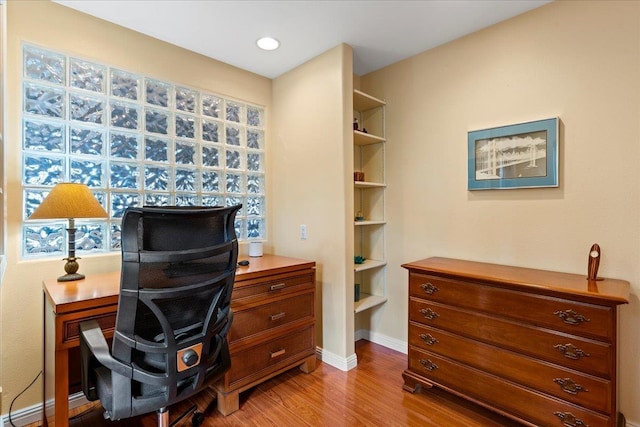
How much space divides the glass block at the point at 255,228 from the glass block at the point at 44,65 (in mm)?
1649

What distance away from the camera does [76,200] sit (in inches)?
66.9

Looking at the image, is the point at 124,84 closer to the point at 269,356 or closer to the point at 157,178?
the point at 157,178

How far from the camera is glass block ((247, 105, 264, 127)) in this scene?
9.59 ft

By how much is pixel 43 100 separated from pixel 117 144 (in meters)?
0.43

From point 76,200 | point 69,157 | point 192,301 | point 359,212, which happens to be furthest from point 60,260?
point 359,212

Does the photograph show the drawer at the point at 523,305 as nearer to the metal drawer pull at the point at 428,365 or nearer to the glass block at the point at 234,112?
the metal drawer pull at the point at 428,365

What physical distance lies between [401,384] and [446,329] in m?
0.60

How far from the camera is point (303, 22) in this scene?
2146mm

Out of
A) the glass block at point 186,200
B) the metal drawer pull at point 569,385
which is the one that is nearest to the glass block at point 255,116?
the glass block at point 186,200

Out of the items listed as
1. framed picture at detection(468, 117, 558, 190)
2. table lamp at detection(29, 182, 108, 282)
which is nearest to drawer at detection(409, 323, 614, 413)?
framed picture at detection(468, 117, 558, 190)

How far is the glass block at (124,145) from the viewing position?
2.13 m

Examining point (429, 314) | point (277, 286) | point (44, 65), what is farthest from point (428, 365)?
point (44, 65)

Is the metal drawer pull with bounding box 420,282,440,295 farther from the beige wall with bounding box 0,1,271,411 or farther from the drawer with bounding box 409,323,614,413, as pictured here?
the beige wall with bounding box 0,1,271,411

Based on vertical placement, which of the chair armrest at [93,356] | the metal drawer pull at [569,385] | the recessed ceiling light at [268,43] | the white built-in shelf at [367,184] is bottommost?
the metal drawer pull at [569,385]
